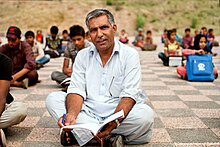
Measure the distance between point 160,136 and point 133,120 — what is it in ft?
1.65

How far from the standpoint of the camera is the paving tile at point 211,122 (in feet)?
12.0

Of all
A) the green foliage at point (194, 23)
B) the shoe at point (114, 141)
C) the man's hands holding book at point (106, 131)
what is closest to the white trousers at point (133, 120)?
the shoe at point (114, 141)

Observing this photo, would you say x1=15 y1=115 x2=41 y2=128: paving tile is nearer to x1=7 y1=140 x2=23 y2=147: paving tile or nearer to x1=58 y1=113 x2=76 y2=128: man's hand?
x1=7 y1=140 x2=23 y2=147: paving tile

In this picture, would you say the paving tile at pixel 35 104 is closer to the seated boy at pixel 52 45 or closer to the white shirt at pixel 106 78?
the white shirt at pixel 106 78

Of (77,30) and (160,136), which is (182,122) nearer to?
(160,136)

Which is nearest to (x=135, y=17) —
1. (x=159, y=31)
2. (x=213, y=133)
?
(x=159, y=31)

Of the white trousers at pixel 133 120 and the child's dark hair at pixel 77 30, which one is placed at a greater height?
the child's dark hair at pixel 77 30

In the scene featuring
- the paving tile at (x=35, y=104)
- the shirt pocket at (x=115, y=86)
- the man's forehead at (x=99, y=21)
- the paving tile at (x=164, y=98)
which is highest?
the man's forehead at (x=99, y=21)

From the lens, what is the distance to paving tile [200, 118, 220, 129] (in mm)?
3653

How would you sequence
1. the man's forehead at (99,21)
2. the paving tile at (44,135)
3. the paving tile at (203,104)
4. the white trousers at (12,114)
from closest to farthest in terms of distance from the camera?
the man's forehead at (99,21) → the white trousers at (12,114) → the paving tile at (44,135) → the paving tile at (203,104)

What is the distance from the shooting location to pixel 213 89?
568 centimetres

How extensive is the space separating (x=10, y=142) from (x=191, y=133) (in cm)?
169

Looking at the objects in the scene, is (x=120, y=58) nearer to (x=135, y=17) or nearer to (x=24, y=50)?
(x=24, y=50)

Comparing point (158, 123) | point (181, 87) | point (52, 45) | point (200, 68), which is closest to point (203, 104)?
point (158, 123)
